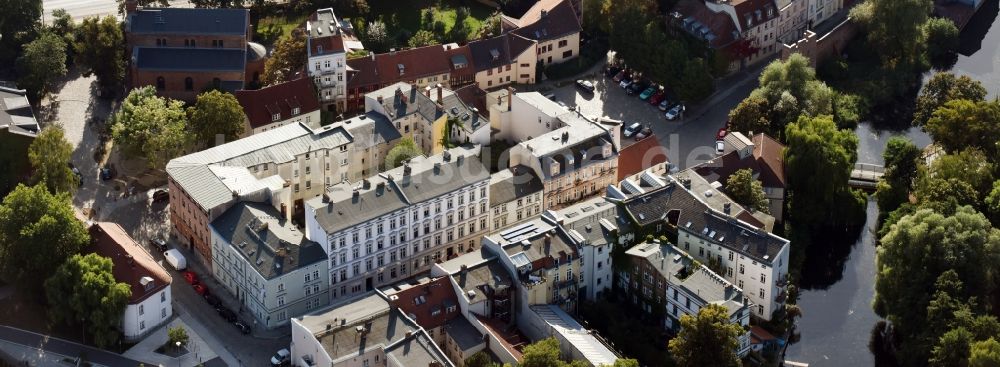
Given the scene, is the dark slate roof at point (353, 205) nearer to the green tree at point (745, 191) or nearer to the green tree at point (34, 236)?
the green tree at point (34, 236)

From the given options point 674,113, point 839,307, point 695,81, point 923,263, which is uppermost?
point 695,81

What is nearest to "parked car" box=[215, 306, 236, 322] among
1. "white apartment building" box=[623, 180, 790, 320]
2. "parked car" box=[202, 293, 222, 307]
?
"parked car" box=[202, 293, 222, 307]

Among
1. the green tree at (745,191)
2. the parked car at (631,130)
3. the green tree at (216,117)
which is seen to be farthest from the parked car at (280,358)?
the parked car at (631,130)

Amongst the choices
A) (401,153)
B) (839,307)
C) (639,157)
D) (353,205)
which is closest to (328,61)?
(401,153)

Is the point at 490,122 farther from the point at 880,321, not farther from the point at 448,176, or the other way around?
the point at 880,321

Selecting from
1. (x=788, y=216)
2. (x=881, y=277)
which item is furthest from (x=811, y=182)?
(x=881, y=277)

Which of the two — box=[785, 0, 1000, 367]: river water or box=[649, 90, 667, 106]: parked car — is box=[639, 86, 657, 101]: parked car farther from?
box=[785, 0, 1000, 367]: river water

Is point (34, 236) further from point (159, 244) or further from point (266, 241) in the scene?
point (266, 241)
